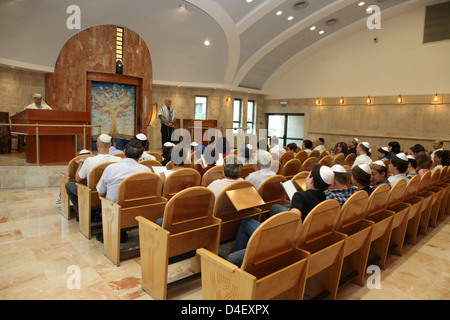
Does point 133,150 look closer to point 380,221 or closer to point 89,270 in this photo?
point 89,270

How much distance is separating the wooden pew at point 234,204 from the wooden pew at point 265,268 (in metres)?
0.54

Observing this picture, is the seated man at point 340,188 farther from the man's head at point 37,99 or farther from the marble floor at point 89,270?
the man's head at point 37,99

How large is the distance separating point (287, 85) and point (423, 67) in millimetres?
5869

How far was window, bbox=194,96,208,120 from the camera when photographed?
527 inches

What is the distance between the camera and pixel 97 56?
9453mm

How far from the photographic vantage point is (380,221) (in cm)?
292

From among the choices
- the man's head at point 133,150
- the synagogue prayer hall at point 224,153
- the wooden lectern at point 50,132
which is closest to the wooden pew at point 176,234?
the synagogue prayer hall at point 224,153

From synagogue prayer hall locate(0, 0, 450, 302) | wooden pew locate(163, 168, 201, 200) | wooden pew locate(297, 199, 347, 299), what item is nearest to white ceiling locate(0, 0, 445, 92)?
synagogue prayer hall locate(0, 0, 450, 302)

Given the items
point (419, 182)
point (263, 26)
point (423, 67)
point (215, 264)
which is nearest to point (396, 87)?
point (423, 67)

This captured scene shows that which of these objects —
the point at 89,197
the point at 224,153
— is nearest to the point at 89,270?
the point at 89,197

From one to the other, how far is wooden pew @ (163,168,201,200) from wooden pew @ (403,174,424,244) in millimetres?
2594

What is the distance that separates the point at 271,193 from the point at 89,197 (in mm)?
2109

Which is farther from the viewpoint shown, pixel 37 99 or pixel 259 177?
pixel 37 99

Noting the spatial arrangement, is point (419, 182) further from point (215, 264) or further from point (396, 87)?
point (396, 87)
